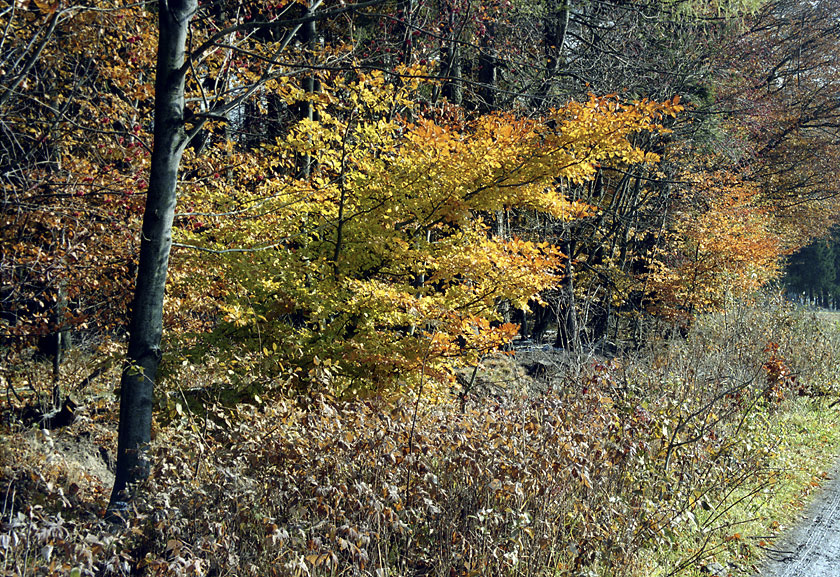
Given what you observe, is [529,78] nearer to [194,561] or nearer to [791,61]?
[791,61]

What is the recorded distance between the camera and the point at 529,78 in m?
15.4

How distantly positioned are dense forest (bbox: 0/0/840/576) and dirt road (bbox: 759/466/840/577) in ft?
1.31

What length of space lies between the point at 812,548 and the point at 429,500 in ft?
12.6

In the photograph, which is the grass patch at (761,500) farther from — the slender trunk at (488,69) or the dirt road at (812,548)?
the slender trunk at (488,69)

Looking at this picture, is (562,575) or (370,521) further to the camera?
(562,575)

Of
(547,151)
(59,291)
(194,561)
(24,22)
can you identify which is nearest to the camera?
(194,561)

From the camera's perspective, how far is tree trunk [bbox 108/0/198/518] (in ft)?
16.8

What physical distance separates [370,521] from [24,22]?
7.29 metres

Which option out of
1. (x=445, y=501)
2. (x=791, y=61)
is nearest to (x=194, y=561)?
(x=445, y=501)

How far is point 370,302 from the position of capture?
7938 mm

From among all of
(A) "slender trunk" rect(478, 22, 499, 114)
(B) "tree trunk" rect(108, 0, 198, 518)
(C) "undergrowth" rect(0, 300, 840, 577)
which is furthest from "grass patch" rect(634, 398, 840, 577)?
(A) "slender trunk" rect(478, 22, 499, 114)

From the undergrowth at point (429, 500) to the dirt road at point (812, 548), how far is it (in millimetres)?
157

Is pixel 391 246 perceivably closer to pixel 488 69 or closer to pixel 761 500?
pixel 761 500

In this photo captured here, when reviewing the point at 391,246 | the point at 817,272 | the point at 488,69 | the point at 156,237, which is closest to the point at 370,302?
the point at 391,246
